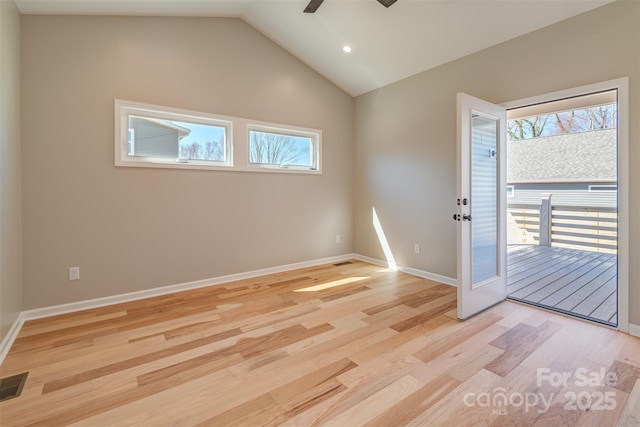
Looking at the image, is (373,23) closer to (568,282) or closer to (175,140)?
(175,140)

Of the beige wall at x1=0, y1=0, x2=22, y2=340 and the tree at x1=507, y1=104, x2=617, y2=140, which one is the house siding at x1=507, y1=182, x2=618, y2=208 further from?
the beige wall at x1=0, y1=0, x2=22, y2=340

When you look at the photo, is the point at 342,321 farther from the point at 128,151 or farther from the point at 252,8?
the point at 252,8

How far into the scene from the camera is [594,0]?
2.32 meters

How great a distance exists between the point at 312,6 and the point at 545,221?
240 inches

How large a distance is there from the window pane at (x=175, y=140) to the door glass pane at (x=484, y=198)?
291 cm

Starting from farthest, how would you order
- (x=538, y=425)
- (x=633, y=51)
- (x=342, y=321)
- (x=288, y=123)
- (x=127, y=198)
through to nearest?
1. (x=288, y=123)
2. (x=127, y=198)
3. (x=342, y=321)
4. (x=633, y=51)
5. (x=538, y=425)

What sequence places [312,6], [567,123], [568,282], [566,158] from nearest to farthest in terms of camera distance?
[312,6] < [568,282] < [566,158] < [567,123]

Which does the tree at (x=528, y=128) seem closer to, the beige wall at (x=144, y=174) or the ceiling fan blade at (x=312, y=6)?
the beige wall at (x=144, y=174)

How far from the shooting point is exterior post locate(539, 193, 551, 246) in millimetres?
5977

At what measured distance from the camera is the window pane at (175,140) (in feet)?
10.3

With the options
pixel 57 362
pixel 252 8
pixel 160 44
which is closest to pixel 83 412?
pixel 57 362

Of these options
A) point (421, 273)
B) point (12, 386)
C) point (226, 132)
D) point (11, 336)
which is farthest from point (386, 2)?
point (11, 336)

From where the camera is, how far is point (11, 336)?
7.32ft

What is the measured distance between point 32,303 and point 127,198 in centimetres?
123
